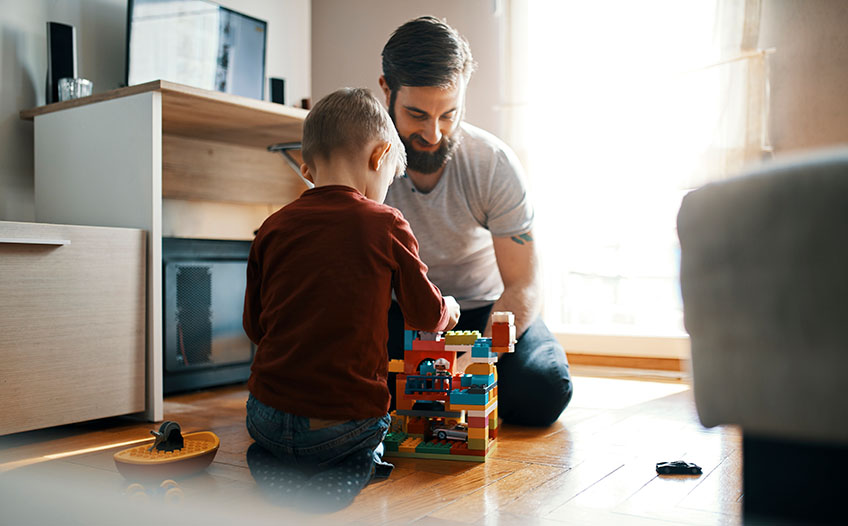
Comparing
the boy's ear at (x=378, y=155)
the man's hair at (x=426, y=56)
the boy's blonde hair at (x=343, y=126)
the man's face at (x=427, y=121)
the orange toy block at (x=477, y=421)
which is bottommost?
the orange toy block at (x=477, y=421)

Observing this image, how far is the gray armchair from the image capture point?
18.7 inches

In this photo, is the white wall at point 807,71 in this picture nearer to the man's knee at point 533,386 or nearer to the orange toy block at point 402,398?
the man's knee at point 533,386

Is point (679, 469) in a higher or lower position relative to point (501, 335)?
lower

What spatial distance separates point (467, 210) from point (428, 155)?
0.51 ft

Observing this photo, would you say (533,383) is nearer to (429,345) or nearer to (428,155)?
(429,345)

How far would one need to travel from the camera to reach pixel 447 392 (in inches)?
49.6

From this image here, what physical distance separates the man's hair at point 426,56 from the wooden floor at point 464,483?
28.8 inches

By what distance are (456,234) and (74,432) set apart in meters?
0.92

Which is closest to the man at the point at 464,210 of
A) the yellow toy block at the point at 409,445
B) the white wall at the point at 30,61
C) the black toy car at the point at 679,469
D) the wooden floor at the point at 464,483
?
the wooden floor at the point at 464,483

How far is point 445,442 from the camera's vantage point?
129 cm

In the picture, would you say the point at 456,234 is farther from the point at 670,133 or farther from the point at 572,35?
the point at 572,35

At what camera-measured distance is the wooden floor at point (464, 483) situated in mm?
935

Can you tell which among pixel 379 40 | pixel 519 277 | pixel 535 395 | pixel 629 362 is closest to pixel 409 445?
pixel 535 395

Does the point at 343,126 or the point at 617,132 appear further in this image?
the point at 617,132
